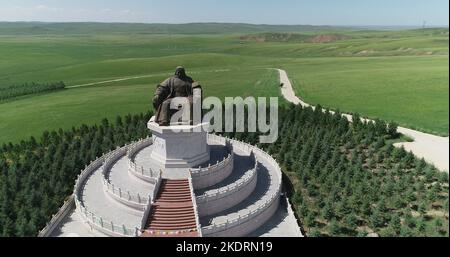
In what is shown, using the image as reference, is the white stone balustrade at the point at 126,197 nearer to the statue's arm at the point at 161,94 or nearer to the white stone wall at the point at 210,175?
the white stone wall at the point at 210,175

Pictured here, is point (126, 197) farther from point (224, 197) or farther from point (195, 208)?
point (224, 197)

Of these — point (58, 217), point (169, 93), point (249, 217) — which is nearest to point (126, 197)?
point (58, 217)

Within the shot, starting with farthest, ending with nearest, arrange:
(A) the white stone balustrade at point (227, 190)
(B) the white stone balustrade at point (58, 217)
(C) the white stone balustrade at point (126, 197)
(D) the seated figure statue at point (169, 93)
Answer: (D) the seated figure statue at point (169, 93) < (A) the white stone balustrade at point (227, 190) < (C) the white stone balustrade at point (126, 197) < (B) the white stone balustrade at point (58, 217)

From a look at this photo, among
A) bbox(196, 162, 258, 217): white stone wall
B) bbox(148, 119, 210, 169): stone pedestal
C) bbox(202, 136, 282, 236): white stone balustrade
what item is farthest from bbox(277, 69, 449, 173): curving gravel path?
bbox(148, 119, 210, 169): stone pedestal

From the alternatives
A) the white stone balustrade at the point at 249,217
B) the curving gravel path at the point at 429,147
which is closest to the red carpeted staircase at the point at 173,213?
the white stone balustrade at the point at 249,217

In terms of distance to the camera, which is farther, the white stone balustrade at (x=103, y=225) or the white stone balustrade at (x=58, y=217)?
the white stone balustrade at (x=58, y=217)

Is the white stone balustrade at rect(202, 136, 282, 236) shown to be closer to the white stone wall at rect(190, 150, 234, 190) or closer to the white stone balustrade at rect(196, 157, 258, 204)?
the white stone balustrade at rect(196, 157, 258, 204)

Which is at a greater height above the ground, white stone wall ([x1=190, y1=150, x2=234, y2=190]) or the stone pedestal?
the stone pedestal
